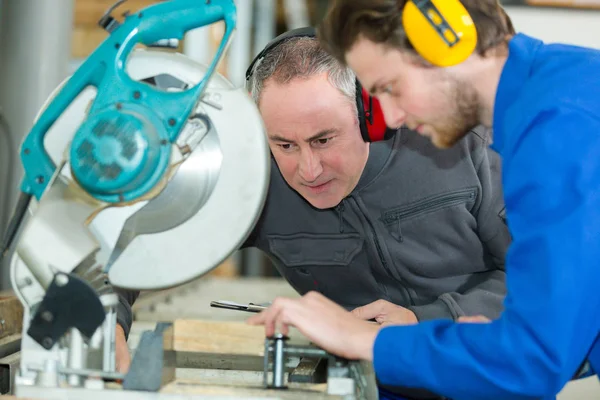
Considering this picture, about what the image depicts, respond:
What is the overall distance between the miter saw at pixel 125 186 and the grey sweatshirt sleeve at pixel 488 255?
65 centimetres

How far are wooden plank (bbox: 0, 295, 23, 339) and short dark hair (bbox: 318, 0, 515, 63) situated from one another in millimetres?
861

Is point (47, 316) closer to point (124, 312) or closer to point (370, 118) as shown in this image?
point (124, 312)

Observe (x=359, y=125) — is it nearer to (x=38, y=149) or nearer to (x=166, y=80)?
(x=166, y=80)

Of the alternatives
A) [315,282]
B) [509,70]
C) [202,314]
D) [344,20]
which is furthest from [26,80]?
[509,70]

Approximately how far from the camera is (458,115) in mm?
1160

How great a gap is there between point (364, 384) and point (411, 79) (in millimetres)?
460

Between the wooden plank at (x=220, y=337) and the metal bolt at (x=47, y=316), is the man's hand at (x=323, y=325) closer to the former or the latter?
the wooden plank at (x=220, y=337)

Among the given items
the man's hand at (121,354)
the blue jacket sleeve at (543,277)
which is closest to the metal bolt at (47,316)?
the man's hand at (121,354)

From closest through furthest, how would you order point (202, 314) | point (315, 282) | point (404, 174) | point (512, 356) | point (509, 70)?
1. point (512, 356)
2. point (509, 70)
3. point (404, 174)
4. point (315, 282)
5. point (202, 314)

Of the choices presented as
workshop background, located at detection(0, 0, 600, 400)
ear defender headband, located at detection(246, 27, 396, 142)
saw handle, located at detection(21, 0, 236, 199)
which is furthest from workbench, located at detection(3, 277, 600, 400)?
workshop background, located at detection(0, 0, 600, 400)

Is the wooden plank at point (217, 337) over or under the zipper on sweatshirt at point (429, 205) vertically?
under

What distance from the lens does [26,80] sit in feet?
8.95

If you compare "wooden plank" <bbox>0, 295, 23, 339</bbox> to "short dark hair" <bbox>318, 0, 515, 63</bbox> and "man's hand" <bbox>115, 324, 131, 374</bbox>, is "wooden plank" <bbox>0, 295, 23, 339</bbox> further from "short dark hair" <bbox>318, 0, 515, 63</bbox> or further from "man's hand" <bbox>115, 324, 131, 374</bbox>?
"short dark hair" <bbox>318, 0, 515, 63</bbox>

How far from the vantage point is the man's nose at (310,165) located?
163 cm
